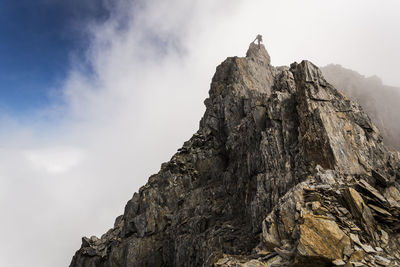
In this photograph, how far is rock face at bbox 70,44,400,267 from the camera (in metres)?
20.0

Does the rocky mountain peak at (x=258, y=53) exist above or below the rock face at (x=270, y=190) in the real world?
above

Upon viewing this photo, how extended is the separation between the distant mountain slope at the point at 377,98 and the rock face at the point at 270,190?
50475mm

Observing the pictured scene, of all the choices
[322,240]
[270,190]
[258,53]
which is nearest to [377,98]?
[258,53]

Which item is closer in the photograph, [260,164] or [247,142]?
[260,164]

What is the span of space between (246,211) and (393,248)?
22.5 meters

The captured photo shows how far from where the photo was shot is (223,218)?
44.5 meters

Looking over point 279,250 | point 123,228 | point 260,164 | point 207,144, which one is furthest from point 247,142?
point 123,228

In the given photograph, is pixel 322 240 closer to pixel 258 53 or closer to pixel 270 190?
pixel 270 190

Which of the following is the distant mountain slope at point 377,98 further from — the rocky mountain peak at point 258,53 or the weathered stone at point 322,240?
the weathered stone at point 322,240

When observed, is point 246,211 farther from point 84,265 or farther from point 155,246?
point 84,265

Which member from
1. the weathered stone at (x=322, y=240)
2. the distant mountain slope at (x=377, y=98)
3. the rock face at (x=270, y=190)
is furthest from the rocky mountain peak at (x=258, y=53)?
the weathered stone at (x=322, y=240)

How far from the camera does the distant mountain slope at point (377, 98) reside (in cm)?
9094

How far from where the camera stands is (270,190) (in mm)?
33750

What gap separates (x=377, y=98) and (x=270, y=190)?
95712mm
